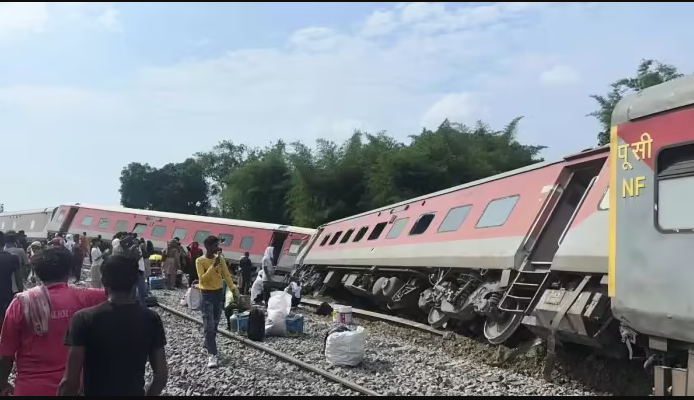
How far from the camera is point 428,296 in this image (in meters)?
11.6

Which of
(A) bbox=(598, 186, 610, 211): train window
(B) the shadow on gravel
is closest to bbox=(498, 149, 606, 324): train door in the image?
(B) the shadow on gravel

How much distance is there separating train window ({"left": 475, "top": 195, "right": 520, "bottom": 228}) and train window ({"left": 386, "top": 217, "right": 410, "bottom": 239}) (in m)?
3.34

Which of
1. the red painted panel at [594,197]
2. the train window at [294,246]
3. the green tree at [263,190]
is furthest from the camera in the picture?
the green tree at [263,190]

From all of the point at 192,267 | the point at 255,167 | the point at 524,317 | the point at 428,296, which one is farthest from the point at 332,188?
the point at 524,317

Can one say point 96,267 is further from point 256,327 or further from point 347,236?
point 347,236

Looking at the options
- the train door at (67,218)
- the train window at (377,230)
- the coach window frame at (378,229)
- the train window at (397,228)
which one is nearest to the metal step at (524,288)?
the train window at (397,228)

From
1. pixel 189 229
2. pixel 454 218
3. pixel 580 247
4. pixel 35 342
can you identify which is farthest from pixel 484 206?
pixel 189 229

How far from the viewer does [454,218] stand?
11.8 meters

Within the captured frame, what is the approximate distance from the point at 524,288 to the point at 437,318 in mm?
2834

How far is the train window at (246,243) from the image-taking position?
2577cm

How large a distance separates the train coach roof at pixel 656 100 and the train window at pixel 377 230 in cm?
908

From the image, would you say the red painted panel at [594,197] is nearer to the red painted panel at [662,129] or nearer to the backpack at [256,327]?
the red painted panel at [662,129]

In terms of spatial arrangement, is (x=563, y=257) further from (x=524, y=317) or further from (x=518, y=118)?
(x=518, y=118)

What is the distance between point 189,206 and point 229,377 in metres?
65.3
